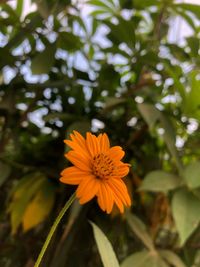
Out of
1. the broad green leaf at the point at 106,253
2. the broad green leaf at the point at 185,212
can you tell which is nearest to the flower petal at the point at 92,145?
the broad green leaf at the point at 106,253

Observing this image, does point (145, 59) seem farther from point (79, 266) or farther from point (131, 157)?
point (79, 266)

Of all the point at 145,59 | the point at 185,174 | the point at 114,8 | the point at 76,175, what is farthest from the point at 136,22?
the point at 76,175

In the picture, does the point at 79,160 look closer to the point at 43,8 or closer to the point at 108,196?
the point at 108,196

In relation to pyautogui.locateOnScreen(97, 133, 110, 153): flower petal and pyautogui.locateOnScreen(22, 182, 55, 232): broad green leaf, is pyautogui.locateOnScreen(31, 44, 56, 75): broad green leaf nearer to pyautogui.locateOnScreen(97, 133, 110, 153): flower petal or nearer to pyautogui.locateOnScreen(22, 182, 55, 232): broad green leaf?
pyautogui.locateOnScreen(22, 182, 55, 232): broad green leaf

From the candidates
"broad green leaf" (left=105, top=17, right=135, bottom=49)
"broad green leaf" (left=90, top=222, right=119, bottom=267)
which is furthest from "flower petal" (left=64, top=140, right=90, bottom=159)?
"broad green leaf" (left=105, top=17, right=135, bottom=49)

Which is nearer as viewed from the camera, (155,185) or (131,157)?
(155,185)
